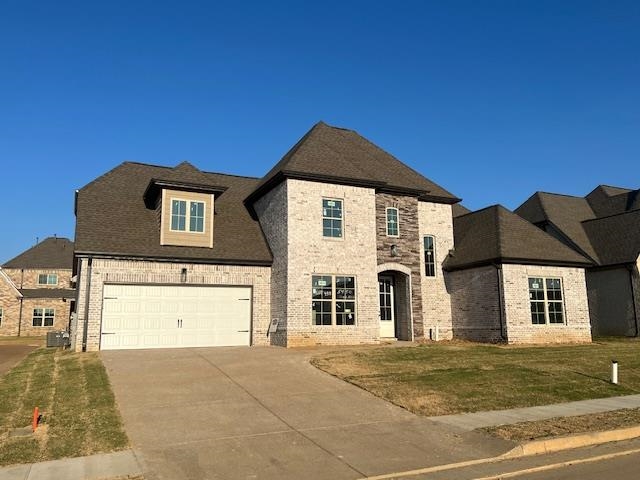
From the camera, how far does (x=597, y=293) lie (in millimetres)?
27734

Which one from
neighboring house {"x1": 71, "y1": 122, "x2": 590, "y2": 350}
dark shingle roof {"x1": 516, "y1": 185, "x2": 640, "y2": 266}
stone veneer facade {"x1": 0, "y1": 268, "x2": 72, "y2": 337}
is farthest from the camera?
stone veneer facade {"x1": 0, "y1": 268, "x2": 72, "y2": 337}

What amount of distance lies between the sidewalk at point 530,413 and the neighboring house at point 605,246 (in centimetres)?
1637

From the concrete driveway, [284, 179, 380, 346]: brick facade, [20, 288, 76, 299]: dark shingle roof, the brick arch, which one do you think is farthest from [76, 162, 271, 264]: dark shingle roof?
[20, 288, 76, 299]: dark shingle roof

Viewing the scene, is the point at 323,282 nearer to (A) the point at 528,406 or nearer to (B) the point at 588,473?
(A) the point at 528,406

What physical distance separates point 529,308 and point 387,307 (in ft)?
19.4

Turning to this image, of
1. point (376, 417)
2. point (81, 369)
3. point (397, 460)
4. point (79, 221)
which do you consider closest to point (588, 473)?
point (397, 460)

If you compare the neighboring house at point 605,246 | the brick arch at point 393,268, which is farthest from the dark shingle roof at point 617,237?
the brick arch at point 393,268

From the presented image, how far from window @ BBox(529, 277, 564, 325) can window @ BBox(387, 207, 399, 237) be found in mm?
6053

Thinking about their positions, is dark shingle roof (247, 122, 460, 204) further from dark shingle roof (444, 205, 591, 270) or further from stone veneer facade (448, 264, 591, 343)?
stone veneer facade (448, 264, 591, 343)

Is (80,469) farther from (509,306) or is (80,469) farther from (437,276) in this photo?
(437,276)

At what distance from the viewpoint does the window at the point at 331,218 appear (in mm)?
19891

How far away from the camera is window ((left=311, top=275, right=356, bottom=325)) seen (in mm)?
19156

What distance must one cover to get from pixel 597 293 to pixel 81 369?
25.8m

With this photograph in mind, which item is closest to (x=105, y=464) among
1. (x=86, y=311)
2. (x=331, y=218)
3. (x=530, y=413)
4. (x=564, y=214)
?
(x=530, y=413)
